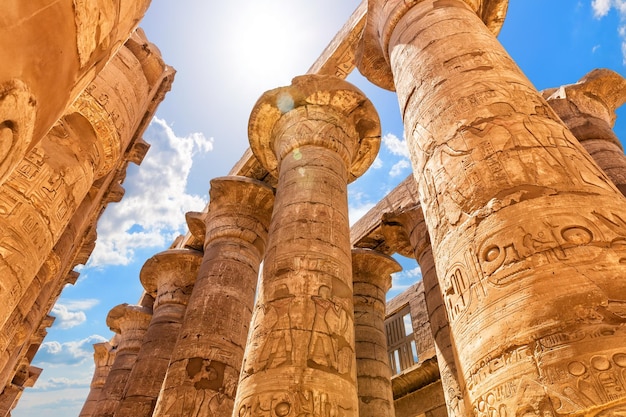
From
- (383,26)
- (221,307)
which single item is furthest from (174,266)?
(383,26)

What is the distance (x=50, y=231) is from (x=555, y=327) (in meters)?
4.13

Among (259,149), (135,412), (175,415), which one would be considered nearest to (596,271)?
(175,415)

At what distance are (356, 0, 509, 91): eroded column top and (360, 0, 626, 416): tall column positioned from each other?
4.75 feet

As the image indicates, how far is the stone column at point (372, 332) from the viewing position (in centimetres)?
758

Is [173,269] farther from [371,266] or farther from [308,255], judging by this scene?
[308,255]

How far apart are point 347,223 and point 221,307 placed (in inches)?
114

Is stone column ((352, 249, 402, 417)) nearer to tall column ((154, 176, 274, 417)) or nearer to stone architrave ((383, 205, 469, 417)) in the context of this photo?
stone architrave ((383, 205, 469, 417))

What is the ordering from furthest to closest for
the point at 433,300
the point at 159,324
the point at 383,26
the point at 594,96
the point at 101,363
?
the point at 101,363 → the point at 159,324 → the point at 594,96 → the point at 433,300 → the point at 383,26

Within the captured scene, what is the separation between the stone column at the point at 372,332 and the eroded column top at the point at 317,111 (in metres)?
3.24

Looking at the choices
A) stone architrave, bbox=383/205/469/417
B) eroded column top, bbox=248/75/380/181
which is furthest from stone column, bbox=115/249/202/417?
stone architrave, bbox=383/205/469/417

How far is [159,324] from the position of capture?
29.9 feet

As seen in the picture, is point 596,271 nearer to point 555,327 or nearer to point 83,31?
point 555,327

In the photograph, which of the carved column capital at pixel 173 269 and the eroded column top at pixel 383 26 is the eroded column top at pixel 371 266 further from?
the eroded column top at pixel 383 26

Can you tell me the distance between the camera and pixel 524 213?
2.26 meters
